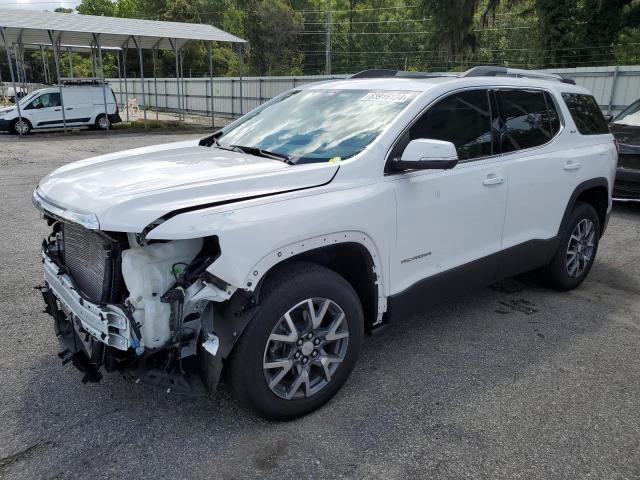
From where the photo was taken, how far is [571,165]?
181 inches

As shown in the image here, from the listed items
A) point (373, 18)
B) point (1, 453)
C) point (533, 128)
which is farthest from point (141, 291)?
point (373, 18)

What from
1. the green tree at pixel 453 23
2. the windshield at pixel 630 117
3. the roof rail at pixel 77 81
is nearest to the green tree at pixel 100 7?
the roof rail at pixel 77 81

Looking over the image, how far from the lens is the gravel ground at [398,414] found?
8.86 feet

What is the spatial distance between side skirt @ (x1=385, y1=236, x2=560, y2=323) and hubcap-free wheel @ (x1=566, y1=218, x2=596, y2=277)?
37 cm

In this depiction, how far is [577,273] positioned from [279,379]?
3462 mm

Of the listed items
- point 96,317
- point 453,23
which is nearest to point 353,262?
point 96,317

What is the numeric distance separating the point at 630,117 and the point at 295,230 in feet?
29.3

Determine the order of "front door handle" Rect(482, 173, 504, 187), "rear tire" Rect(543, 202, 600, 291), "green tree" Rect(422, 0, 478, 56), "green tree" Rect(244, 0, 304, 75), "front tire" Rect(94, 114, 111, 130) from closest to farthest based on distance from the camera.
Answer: "front door handle" Rect(482, 173, 504, 187)
"rear tire" Rect(543, 202, 600, 291)
"front tire" Rect(94, 114, 111, 130)
"green tree" Rect(422, 0, 478, 56)
"green tree" Rect(244, 0, 304, 75)

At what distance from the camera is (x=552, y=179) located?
4438mm

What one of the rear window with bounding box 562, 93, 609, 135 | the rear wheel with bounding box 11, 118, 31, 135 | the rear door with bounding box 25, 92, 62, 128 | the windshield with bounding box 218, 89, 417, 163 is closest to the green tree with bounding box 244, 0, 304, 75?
the rear door with bounding box 25, 92, 62, 128

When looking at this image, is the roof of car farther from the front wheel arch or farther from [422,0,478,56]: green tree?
[422,0,478,56]: green tree

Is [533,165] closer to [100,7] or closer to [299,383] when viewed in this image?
[299,383]

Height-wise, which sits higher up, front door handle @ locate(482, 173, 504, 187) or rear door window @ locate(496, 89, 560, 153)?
rear door window @ locate(496, 89, 560, 153)

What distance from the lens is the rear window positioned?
484 cm
